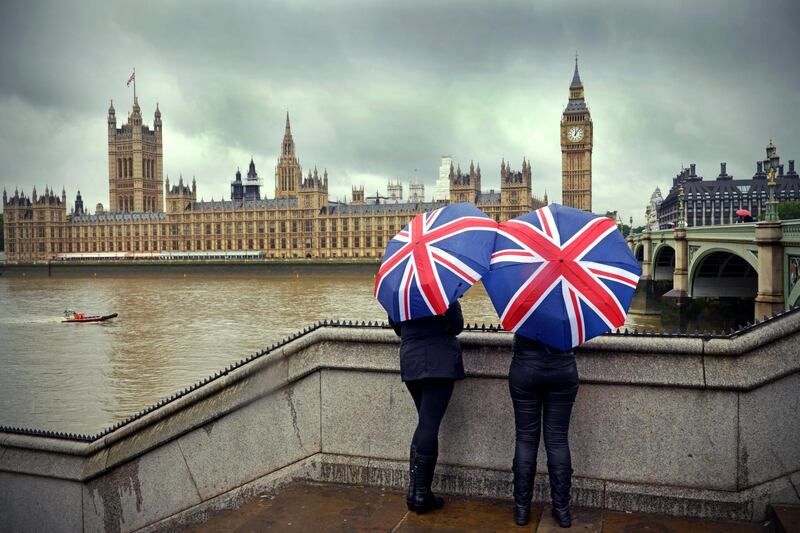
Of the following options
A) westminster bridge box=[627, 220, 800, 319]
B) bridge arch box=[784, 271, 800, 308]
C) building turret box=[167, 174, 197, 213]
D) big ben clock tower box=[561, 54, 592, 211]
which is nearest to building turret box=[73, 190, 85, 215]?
building turret box=[167, 174, 197, 213]

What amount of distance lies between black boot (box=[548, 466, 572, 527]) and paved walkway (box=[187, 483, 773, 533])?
57 millimetres

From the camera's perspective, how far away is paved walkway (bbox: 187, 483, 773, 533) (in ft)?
12.3

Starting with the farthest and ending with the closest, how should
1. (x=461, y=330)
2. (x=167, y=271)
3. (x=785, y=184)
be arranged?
(x=785, y=184) → (x=167, y=271) → (x=461, y=330)

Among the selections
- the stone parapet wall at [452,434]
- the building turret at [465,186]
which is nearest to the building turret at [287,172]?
the building turret at [465,186]

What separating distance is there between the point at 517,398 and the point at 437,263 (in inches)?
33.3

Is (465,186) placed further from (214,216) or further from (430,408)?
(430,408)

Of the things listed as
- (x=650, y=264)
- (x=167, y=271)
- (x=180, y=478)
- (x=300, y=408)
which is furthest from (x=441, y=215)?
(x=167, y=271)

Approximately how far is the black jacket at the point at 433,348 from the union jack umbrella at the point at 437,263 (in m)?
0.15

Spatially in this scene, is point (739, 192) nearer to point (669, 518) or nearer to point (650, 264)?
point (650, 264)

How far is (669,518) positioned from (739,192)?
330 feet

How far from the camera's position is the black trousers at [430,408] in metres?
3.94

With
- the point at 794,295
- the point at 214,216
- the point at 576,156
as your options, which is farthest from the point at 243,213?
the point at 794,295

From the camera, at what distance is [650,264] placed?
39.7 metres

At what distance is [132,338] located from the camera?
25.8 m
